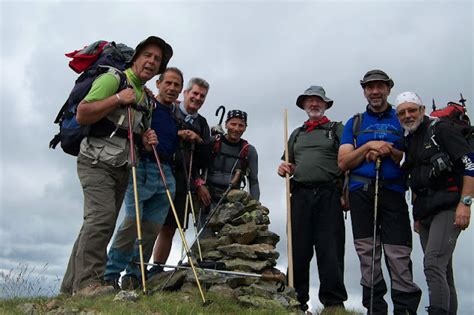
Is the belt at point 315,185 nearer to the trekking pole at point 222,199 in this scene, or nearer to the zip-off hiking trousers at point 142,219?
the trekking pole at point 222,199

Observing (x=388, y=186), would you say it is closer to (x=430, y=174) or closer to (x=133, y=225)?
(x=430, y=174)

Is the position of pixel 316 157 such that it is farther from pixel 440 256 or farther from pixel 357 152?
pixel 440 256

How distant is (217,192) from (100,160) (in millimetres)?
3269

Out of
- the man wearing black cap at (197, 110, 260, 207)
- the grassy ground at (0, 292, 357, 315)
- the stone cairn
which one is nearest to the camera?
the grassy ground at (0, 292, 357, 315)

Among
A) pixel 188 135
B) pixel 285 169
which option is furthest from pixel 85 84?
pixel 285 169

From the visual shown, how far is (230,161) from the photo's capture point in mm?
9711

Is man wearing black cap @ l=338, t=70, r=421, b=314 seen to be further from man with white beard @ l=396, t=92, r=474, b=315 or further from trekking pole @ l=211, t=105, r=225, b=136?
trekking pole @ l=211, t=105, r=225, b=136

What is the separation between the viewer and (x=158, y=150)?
8.37 m

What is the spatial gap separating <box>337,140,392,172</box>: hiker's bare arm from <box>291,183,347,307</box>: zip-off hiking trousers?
636 millimetres

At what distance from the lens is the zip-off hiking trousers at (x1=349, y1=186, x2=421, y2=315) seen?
24.7ft

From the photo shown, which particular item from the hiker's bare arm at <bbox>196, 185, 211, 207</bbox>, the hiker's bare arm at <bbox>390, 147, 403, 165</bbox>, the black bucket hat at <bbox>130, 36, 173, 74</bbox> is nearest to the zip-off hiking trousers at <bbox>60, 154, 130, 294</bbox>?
the black bucket hat at <bbox>130, 36, 173, 74</bbox>

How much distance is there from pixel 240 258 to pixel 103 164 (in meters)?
3.38

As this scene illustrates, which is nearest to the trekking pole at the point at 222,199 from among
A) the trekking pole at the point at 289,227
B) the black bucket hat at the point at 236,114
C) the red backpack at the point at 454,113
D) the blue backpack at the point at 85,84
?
the black bucket hat at the point at 236,114

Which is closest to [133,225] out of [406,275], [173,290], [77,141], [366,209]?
[173,290]
